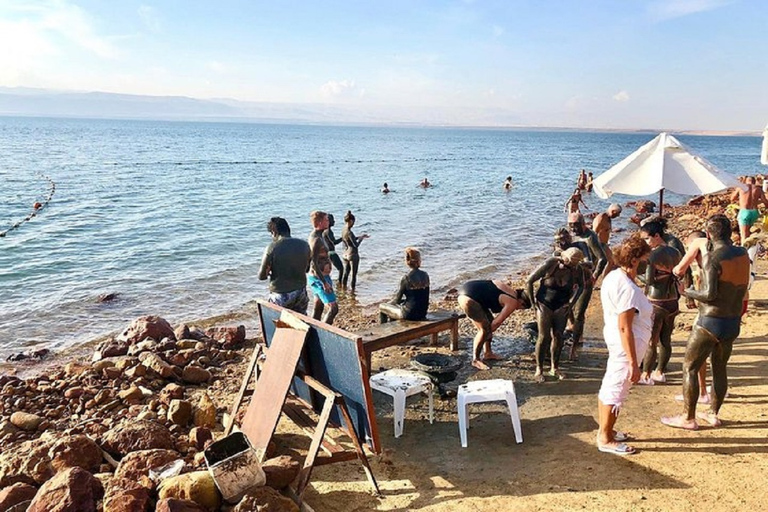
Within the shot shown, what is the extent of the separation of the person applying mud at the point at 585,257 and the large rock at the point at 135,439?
5350 mm

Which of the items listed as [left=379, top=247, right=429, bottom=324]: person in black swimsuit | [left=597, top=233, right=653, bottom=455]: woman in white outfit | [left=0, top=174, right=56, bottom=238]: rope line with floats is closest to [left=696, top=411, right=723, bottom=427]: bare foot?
[left=597, top=233, right=653, bottom=455]: woman in white outfit

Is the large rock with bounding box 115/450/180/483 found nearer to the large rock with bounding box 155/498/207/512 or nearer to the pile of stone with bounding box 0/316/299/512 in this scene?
the pile of stone with bounding box 0/316/299/512

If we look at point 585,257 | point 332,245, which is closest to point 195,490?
point 585,257

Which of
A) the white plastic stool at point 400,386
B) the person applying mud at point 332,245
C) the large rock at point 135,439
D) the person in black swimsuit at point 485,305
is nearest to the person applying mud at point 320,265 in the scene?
the person in black swimsuit at point 485,305

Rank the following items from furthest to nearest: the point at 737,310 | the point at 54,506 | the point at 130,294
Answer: the point at 130,294
the point at 737,310
the point at 54,506

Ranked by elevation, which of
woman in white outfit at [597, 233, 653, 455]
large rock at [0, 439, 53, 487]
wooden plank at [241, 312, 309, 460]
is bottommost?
large rock at [0, 439, 53, 487]

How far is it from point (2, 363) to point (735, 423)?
11080 millimetres

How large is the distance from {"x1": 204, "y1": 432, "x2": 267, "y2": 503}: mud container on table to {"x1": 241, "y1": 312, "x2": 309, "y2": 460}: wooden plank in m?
0.47

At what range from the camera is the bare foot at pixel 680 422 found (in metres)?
5.74

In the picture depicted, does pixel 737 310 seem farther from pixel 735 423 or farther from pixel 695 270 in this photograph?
pixel 695 270

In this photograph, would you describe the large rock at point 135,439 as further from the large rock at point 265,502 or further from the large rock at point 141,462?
the large rock at point 265,502

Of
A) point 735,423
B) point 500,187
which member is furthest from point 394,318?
point 500,187

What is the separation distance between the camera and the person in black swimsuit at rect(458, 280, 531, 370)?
7781 millimetres

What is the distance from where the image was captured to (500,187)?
1681 inches
